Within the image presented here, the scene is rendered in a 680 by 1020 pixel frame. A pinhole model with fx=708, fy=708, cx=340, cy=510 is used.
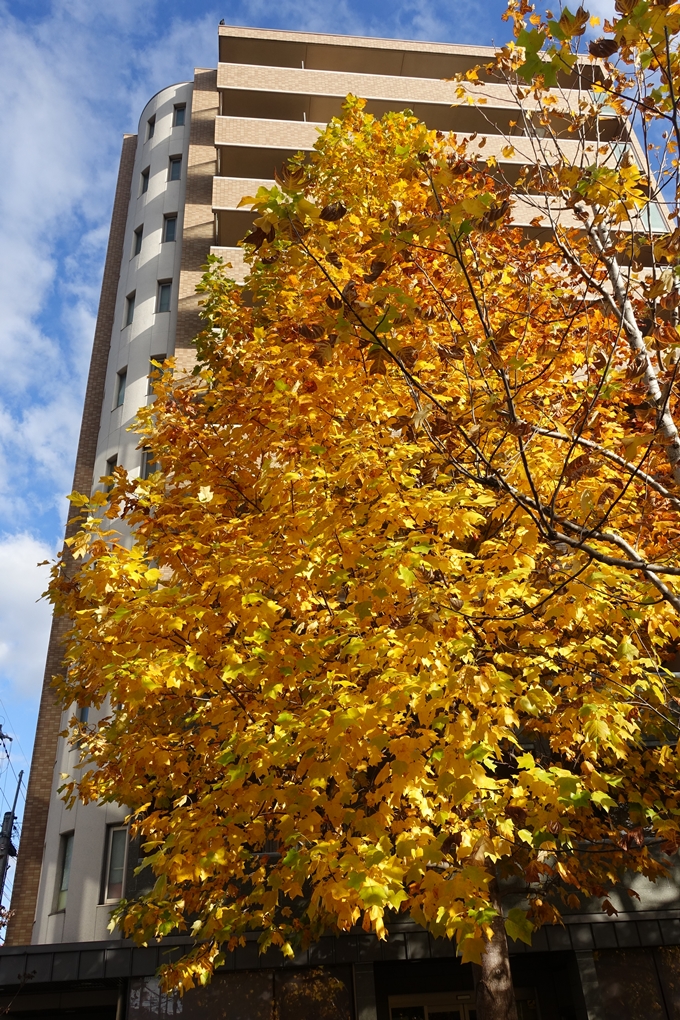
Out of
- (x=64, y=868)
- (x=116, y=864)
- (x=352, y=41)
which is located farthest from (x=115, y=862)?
(x=352, y=41)

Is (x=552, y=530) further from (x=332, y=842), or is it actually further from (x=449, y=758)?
(x=332, y=842)

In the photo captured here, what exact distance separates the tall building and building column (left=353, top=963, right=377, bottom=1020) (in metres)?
0.02

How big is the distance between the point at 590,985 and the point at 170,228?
24097 mm

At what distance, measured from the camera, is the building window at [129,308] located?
23000mm

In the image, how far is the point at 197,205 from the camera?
24.4 meters

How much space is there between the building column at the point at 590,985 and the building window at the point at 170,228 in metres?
23.0

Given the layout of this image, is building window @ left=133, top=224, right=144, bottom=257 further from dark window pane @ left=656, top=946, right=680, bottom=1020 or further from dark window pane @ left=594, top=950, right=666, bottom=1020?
dark window pane @ left=656, top=946, right=680, bottom=1020

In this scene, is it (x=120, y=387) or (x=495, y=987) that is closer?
(x=495, y=987)

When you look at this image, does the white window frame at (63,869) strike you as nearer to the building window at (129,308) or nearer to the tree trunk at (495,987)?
the tree trunk at (495,987)

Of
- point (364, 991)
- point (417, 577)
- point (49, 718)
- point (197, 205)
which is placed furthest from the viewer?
point (197, 205)

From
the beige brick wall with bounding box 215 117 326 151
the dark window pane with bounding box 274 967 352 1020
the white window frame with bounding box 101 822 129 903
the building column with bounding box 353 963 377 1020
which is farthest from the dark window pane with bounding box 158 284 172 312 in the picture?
the building column with bounding box 353 963 377 1020

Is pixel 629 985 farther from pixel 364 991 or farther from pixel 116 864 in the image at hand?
pixel 116 864

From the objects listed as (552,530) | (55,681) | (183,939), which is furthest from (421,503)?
(183,939)

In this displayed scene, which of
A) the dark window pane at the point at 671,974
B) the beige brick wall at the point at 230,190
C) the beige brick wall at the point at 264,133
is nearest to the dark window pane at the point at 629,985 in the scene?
the dark window pane at the point at 671,974
